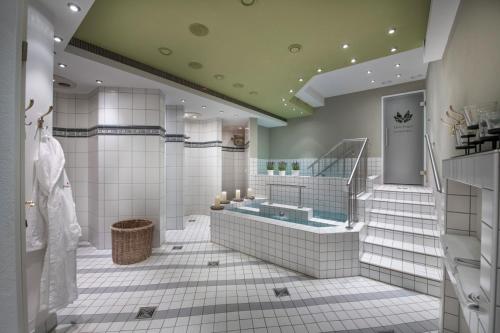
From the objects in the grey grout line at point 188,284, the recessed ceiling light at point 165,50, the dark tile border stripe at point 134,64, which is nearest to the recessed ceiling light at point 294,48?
the recessed ceiling light at point 165,50

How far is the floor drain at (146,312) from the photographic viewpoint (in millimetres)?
1992

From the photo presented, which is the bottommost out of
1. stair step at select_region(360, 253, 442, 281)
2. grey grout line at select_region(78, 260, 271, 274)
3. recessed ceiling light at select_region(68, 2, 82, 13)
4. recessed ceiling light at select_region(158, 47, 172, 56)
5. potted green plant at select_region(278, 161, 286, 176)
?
grey grout line at select_region(78, 260, 271, 274)

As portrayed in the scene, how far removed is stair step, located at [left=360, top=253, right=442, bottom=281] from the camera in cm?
233

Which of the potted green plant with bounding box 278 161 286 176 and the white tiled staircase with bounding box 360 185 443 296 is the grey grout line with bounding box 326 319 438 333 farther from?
the potted green plant with bounding box 278 161 286 176

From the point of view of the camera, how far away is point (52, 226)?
1682 mm

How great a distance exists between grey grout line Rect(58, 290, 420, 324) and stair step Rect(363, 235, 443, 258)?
496 mm

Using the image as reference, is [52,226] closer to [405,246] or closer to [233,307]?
[233,307]

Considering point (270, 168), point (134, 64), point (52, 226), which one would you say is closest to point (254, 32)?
point (134, 64)

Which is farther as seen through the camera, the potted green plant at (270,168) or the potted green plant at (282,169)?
the potted green plant at (270,168)

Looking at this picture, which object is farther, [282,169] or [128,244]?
[282,169]

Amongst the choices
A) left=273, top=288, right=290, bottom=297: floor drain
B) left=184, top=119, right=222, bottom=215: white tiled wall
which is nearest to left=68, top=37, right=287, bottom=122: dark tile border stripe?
left=184, top=119, right=222, bottom=215: white tiled wall

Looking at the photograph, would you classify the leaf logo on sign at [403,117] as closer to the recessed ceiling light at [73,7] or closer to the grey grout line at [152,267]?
the grey grout line at [152,267]

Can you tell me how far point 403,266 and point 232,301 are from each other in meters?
2.07

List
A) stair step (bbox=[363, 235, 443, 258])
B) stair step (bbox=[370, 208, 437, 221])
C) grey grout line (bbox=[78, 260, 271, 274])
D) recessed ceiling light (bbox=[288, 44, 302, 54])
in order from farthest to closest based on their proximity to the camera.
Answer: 1. stair step (bbox=[370, 208, 437, 221])
2. grey grout line (bbox=[78, 260, 271, 274])
3. recessed ceiling light (bbox=[288, 44, 302, 54])
4. stair step (bbox=[363, 235, 443, 258])
